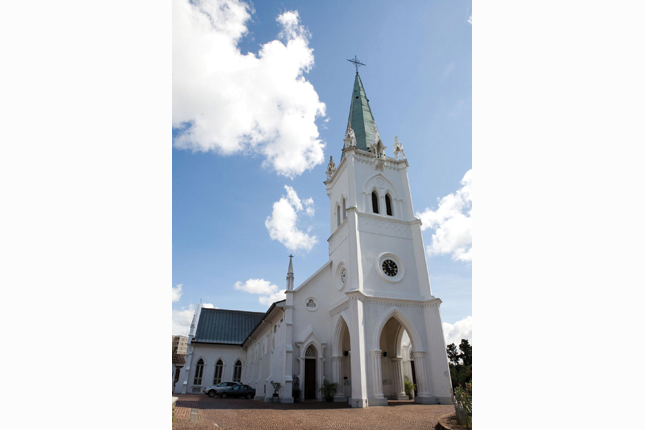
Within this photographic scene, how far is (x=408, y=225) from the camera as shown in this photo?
23.8 meters

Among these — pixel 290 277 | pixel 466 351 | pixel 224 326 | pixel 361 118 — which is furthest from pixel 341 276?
pixel 224 326

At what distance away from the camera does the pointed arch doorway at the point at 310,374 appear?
66.9ft

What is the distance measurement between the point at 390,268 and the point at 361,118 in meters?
13.8

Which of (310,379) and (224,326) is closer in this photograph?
(310,379)

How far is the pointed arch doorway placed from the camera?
2039 centimetres

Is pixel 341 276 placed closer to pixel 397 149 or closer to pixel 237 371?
pixel 397 149

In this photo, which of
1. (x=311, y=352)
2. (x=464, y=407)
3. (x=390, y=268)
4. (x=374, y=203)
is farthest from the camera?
(x=374, y=203)

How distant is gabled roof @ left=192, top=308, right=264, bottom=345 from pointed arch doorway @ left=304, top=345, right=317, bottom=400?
20.9 meters

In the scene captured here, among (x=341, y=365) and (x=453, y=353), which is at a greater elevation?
(x=453, y=353)

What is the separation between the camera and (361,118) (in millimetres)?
28656

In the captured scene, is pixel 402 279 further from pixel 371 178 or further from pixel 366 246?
pixel 371 178

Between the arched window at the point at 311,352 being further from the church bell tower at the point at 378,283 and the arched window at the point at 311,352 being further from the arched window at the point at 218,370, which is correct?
the arched window at the point at 218,370
